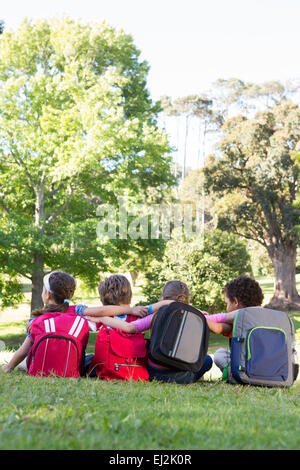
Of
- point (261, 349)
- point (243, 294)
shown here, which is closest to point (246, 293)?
point (243, 294)

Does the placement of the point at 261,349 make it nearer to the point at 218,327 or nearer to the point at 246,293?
the point at 218,327

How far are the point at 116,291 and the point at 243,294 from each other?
4.21 feet

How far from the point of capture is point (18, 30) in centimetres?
1831

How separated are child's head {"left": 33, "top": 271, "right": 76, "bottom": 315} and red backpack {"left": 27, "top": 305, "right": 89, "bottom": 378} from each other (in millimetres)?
108

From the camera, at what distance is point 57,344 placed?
13.8 ft

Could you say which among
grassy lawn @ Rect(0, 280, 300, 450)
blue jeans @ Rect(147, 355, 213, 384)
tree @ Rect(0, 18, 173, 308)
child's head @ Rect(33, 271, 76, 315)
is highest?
tree @ Rect(0, 18, 173, 308)

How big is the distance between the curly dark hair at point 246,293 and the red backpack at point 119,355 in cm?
107

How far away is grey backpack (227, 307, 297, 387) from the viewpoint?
4328 millimetres

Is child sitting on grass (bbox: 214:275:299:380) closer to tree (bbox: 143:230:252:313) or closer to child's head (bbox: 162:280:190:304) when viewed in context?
child's head (bbox: 162:280:190:304)

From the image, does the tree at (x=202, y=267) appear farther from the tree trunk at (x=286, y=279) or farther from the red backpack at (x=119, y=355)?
the red backpack at (x=119, y=355)

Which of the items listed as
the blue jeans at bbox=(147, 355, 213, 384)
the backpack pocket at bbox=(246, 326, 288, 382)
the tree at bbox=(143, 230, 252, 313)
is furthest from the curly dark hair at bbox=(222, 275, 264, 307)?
the tree at bbox=(143, 230, 252, 313)

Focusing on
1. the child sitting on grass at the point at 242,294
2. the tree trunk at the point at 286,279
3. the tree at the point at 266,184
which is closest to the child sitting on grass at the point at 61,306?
the child sitting on grass at the point at 242,294

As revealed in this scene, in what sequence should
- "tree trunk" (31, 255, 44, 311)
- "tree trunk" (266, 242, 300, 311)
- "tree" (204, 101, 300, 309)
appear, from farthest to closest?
1. "tree trunk" (266, 242, 300, 311)
2. "tree" (204, 101, 300, 309)
3. "tree trunk" (31, 255, 44, 311)

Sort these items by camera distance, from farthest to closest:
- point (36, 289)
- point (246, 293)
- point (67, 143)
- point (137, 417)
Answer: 1. point (36, 289)
2. point (67, 143)
3. point (246, 293)
4. point (137, 417)
